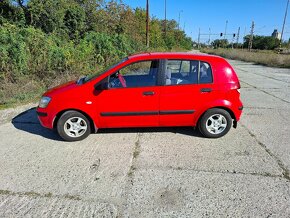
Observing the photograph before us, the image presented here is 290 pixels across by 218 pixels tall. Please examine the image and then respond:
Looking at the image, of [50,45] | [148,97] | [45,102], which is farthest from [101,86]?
[50,45]

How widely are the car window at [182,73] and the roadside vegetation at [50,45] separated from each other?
4.70 metres

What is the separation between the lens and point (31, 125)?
4680 millimetres

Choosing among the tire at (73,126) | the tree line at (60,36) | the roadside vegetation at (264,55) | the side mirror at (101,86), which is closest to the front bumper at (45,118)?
the tire at (73,126)

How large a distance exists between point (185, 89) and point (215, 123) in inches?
35.5

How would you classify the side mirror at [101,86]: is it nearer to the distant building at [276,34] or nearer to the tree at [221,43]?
the distant building at [276,34]

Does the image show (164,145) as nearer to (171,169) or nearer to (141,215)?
(171,169)

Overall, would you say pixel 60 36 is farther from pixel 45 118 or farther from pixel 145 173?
pixel 145 173

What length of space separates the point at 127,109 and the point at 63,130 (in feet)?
4.03

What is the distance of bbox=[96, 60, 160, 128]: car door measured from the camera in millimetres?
3762

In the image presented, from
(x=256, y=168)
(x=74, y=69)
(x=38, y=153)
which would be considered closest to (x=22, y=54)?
(x=74, y=69)

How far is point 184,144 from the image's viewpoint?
3842mm

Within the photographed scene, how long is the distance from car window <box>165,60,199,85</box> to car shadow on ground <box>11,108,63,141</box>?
2380mm

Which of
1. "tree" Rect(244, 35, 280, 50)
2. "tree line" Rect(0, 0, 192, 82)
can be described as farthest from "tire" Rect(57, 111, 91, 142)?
"tree" Rect(244, 35, 280, 50)

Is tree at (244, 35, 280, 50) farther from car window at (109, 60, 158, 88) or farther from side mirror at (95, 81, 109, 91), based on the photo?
side mirror at (95, 81, 109, 91)
